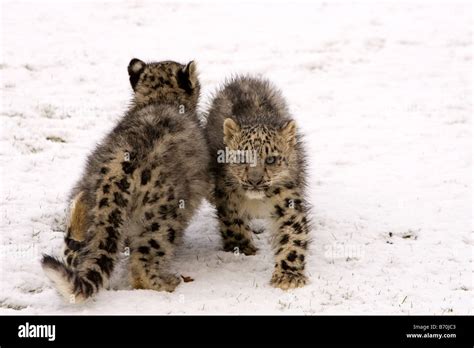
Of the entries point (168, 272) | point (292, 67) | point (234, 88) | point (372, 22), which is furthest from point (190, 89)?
point (372, 22)

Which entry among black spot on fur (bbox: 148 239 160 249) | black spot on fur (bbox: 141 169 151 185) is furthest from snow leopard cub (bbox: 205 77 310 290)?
black spot on fur (bbox: 148 239 160 249)

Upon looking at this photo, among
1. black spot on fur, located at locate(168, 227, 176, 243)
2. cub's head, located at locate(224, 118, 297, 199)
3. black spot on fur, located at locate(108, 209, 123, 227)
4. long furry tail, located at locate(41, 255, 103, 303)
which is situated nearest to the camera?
long furry tail, located at locate(41, 255, 103, 303)

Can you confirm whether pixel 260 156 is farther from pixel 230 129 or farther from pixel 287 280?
pixel 287 280

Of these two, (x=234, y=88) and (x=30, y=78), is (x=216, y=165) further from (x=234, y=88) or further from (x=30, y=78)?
(x=30, y=78)

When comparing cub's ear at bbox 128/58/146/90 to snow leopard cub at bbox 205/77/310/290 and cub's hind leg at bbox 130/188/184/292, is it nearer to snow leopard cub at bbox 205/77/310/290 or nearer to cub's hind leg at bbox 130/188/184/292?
snow leopard cub at bbox 205/77/310/290

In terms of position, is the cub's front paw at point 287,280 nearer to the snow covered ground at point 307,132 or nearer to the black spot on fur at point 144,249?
the snow covered ground at point 307,132

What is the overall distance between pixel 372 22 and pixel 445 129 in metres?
6.89

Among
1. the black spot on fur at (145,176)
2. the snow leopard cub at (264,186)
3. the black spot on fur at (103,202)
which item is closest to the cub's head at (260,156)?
the snow leopard cub at (264,186)

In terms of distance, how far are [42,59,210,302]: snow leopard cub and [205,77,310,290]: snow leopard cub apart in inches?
21.2

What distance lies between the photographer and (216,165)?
11359 millimetres

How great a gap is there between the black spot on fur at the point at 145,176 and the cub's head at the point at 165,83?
2.44 metres

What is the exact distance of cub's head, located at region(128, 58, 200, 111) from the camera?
12.1 m

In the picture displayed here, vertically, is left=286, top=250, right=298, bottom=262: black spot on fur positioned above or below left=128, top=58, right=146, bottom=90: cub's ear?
below

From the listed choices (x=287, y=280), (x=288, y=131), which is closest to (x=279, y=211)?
(x=287, y=280)
